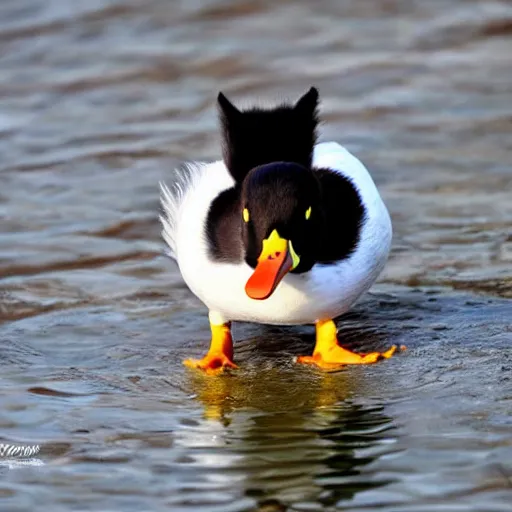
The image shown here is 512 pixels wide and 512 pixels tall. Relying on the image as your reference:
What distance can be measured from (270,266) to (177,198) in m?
1.51

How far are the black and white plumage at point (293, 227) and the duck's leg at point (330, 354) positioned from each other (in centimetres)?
15

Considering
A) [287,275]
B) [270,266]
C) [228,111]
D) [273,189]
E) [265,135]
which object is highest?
[228,111]

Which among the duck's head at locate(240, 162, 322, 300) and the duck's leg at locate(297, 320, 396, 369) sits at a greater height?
the duck's head at locate(240, 162, 322, 300)

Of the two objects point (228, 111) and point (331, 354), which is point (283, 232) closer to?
point (228, 111)

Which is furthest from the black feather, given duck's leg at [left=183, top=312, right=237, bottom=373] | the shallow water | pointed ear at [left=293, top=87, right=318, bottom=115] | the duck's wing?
the shallow water

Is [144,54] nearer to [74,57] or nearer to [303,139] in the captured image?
[74,57]

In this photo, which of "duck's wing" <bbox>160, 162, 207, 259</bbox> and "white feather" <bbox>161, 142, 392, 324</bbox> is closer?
"white feather" <bbox>161, 142, 392, 324</bbox>

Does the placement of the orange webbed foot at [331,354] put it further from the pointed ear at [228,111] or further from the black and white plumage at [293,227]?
the pointed ear at [228,111]

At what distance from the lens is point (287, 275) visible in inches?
243

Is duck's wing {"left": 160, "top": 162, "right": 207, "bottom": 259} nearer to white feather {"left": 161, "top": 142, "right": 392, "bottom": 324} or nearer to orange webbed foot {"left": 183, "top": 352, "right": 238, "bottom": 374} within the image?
white feather {"left": 161, "top": 142, "right": 392, "bottom": 324}

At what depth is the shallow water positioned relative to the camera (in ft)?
16.2

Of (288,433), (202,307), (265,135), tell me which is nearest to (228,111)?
(265,135)

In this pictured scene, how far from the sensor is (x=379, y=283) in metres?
7.98

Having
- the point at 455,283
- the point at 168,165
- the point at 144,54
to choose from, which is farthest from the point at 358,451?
the point at 144,54
